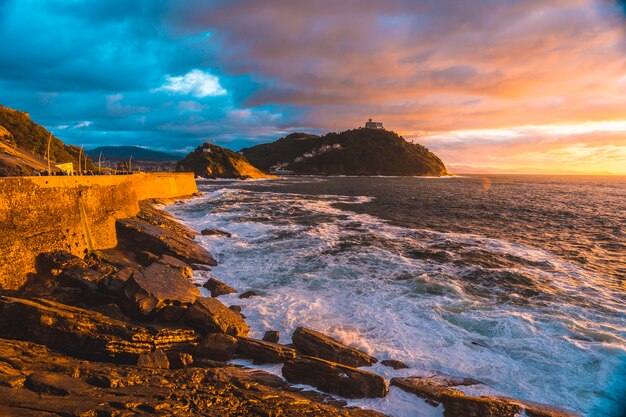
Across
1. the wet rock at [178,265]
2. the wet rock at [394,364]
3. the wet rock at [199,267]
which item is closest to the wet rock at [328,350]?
the wet rock at [394,364]

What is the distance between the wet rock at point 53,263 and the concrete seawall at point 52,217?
9.7 inches

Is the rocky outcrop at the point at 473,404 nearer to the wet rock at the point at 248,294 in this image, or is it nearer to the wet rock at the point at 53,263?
the wet rock at the point at 248,294

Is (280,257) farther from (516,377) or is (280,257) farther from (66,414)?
(66,414)

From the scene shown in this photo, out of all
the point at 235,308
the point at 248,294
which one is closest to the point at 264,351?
the point at 235,308

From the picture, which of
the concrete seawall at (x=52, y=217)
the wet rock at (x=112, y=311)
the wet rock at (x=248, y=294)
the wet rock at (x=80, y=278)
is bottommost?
the wet rock at (x=248, y=294)

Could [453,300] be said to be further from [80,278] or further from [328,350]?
[80,278]

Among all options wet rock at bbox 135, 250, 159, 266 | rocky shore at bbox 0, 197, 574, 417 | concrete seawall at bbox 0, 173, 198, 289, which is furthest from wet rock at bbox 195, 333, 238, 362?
wet rock at bbox 135, 250, 159, 266

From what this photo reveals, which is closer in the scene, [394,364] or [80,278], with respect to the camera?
[394,364]

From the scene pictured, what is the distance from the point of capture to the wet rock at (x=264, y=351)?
9812 millimetres

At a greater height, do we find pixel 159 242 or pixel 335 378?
pixel 159 242

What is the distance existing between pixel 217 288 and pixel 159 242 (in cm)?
611

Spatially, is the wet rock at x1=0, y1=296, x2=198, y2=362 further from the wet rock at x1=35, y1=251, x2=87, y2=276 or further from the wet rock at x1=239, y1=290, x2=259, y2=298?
the wet rock at x1=239, y1=290, x2=259, y2=298

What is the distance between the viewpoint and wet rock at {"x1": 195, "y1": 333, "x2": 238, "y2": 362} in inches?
381

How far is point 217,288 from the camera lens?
15328 mm
